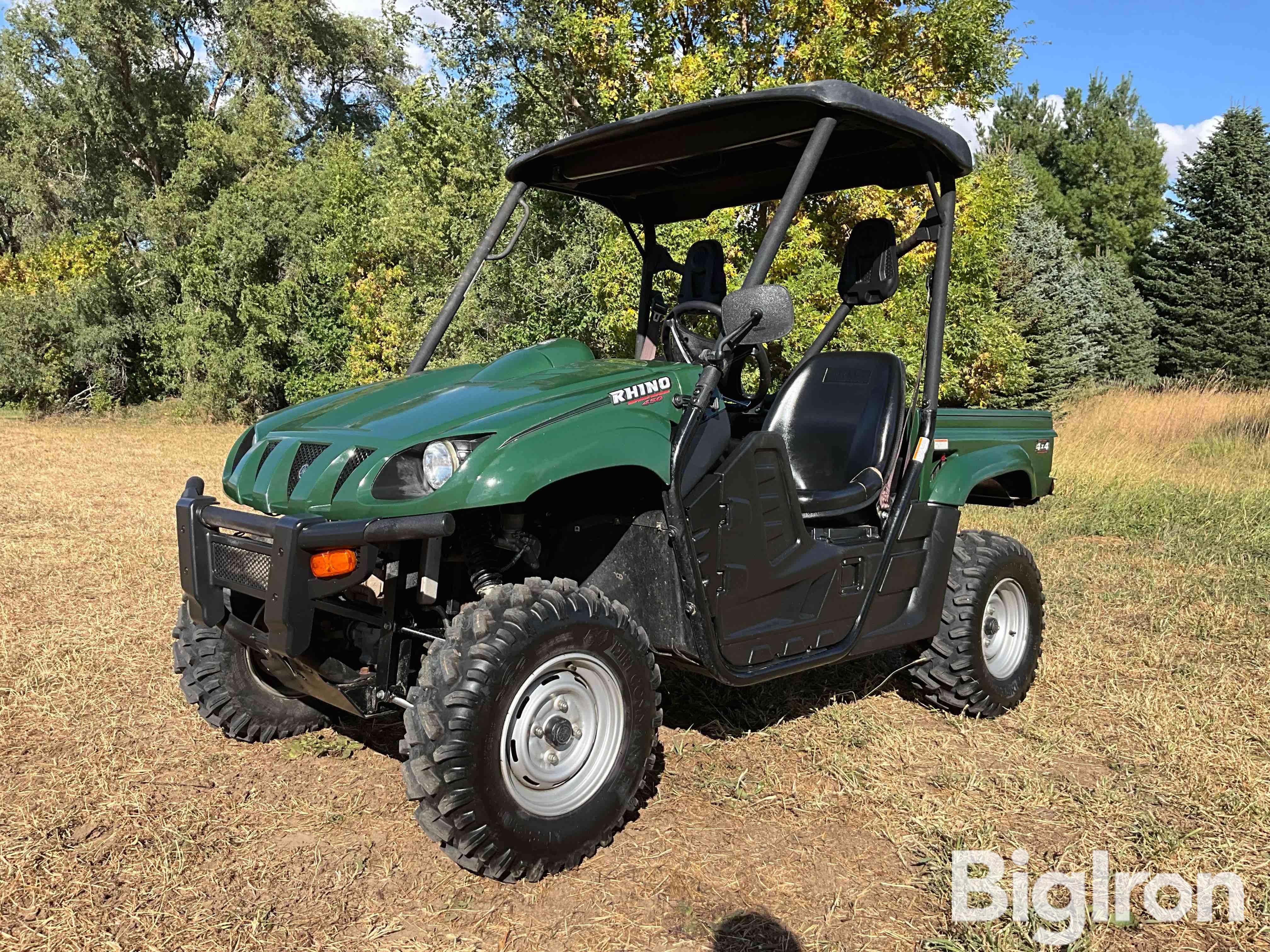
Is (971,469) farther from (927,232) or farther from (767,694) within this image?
(767,694)

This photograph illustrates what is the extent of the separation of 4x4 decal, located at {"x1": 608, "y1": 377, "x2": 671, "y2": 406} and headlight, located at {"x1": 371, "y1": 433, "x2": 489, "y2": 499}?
45 cm

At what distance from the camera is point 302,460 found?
3031 mm

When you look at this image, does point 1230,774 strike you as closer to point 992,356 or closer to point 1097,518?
point 1097,518

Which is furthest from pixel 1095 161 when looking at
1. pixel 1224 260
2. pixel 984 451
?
pixel 984 451

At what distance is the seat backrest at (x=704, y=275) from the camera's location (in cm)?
438

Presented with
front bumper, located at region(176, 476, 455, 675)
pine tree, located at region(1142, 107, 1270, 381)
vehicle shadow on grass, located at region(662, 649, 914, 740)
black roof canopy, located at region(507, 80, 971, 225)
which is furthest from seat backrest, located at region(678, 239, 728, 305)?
pine tree, located at region(1142, 107, 1270, 381)

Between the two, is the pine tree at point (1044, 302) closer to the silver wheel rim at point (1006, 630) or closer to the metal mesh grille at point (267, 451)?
the silver wheel rim at point (1006, 630)

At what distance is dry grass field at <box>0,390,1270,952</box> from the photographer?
8.95 ft

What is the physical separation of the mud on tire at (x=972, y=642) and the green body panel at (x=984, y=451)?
268mm

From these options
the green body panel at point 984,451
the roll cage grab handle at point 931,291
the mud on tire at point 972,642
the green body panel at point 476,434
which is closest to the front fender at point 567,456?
the green body panel at point 476,434

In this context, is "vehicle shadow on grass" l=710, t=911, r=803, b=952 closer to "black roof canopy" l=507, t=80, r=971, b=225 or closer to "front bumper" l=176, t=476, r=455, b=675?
Answer: "front bumper" l=176, t=476, r=455, b=675

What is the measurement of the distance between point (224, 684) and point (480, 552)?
1.13 meters

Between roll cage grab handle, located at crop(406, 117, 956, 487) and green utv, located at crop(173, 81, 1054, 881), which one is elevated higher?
roll cage grab handle, located at crop(406, 117, 956, 487)

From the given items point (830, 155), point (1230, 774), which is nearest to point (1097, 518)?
point (1230, 774)
